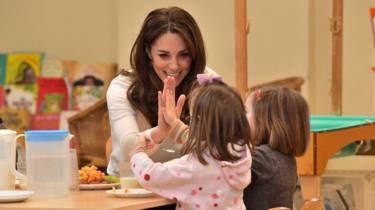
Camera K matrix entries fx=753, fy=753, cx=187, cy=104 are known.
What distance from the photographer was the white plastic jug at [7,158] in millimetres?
2203

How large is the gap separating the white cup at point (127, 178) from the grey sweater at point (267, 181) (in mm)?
417

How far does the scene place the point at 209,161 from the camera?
2.15 meters

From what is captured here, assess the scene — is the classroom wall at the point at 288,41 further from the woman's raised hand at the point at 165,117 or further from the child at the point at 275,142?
the woman's raised hand at the point at 165,117

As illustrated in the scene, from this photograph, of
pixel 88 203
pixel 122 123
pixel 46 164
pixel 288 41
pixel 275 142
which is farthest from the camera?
pixel 288 41

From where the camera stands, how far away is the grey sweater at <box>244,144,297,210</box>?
8.10 ft

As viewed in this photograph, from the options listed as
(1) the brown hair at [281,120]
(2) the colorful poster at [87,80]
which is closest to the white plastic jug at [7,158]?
(1) the brown hair at [281,120]

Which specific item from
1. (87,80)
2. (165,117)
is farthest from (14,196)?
(87,80)

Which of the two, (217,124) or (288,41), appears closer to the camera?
(217,124)

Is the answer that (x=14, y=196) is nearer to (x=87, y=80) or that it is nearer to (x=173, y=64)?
(x=173, y=64)

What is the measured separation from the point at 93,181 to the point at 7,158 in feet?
1.15

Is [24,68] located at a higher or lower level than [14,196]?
higher

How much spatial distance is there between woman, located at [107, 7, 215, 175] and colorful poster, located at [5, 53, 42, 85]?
10.5 ft

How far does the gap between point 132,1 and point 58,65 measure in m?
0.80

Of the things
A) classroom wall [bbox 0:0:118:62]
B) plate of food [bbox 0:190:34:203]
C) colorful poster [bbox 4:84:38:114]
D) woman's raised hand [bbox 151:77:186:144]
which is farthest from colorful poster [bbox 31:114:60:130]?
plate of food [bbox 0:190:34:203]
